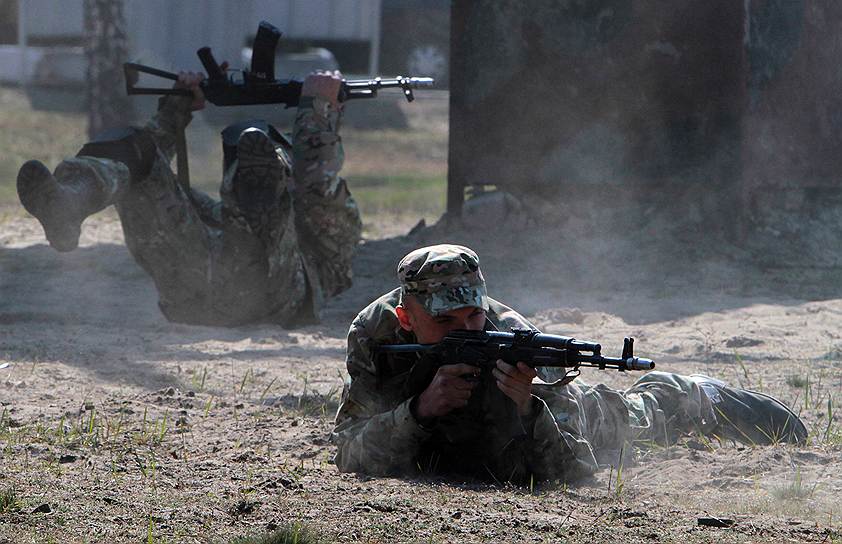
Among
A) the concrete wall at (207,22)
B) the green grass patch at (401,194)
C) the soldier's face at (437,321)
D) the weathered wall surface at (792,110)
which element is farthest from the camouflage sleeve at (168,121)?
the concrete wall at (207,22)

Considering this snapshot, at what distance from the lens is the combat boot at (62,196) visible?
575 cm

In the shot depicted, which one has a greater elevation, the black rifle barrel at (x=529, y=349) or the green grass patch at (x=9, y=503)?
the black rifle barrel at (x=529, y=349)

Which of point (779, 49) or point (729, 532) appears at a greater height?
point (779, 49)

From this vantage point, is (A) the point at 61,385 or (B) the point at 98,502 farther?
(A) the point at 61,385

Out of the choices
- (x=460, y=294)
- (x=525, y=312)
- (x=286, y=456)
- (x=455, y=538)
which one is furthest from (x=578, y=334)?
(x=455, y=538)

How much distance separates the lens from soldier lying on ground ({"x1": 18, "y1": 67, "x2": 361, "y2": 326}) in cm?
650

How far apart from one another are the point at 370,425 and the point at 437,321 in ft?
1.46

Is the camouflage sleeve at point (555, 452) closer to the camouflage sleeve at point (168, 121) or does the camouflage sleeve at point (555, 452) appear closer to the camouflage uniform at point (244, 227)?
the camouflage uniform at point (244, 227)

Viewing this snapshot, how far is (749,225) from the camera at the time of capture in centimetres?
905

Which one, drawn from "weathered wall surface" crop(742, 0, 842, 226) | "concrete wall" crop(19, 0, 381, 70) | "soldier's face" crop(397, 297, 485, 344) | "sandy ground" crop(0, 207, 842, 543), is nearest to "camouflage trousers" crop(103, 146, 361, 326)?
"sandy ground" crop(0, 207, 842, 543)

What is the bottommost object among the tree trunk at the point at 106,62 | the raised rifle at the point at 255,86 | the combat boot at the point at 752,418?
the combat boot at the point at 752,418

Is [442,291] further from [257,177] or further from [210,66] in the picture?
[210,66]

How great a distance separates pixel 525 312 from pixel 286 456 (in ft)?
10.3

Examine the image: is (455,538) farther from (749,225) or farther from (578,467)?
(749,225)
